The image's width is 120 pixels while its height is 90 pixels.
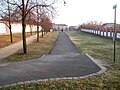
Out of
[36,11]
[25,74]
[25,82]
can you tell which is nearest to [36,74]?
[25,74]

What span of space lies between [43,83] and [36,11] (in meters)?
11.7

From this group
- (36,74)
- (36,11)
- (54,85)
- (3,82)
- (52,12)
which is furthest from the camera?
(36,11)

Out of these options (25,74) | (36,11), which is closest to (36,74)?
(25,74)

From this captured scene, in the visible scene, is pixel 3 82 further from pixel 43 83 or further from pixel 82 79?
pixel 82 79

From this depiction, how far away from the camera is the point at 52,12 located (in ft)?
55.6

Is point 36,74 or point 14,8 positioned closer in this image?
point 36,74

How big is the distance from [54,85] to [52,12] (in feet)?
32.8

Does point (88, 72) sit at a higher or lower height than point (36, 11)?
lower

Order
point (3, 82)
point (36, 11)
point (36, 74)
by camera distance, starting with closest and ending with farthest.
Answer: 1. point (3, 82)
2. point (36, 74)
3. point (36, 11)

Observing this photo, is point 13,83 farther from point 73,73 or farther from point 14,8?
point 14,8

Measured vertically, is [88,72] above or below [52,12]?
below

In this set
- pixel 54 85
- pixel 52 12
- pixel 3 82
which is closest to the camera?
pixel 54 85

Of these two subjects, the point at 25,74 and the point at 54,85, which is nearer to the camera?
the point at 54,85

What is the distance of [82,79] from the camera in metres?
8.41
